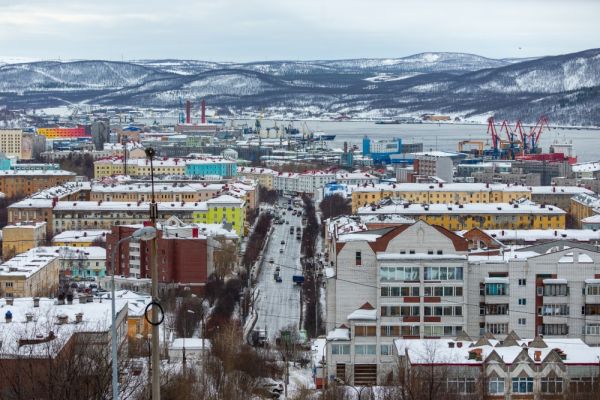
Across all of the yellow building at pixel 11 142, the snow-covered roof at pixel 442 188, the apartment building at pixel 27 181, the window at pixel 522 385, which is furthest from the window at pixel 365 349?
the yellow building at pixel 11 142

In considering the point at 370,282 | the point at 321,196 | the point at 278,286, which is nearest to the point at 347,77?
the point at 321,196

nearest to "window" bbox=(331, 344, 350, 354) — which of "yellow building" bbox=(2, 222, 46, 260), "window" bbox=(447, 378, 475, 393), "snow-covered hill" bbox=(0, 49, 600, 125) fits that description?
"window" bbox=(447, 378, 475, 393)

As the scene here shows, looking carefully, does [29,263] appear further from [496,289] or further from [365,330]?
[496,289]

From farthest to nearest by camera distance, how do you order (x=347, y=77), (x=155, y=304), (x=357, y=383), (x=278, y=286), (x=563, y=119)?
(x=347, y=77) → (x=563, y=119) → (x=278, y=286) → (x=357, y=383) → (x=155, y=304)

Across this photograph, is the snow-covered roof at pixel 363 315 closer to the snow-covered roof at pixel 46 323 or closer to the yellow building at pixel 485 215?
the snow-covered roof at pixel 46 323

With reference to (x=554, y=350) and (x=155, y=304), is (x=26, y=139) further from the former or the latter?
(x=155, y=304)
